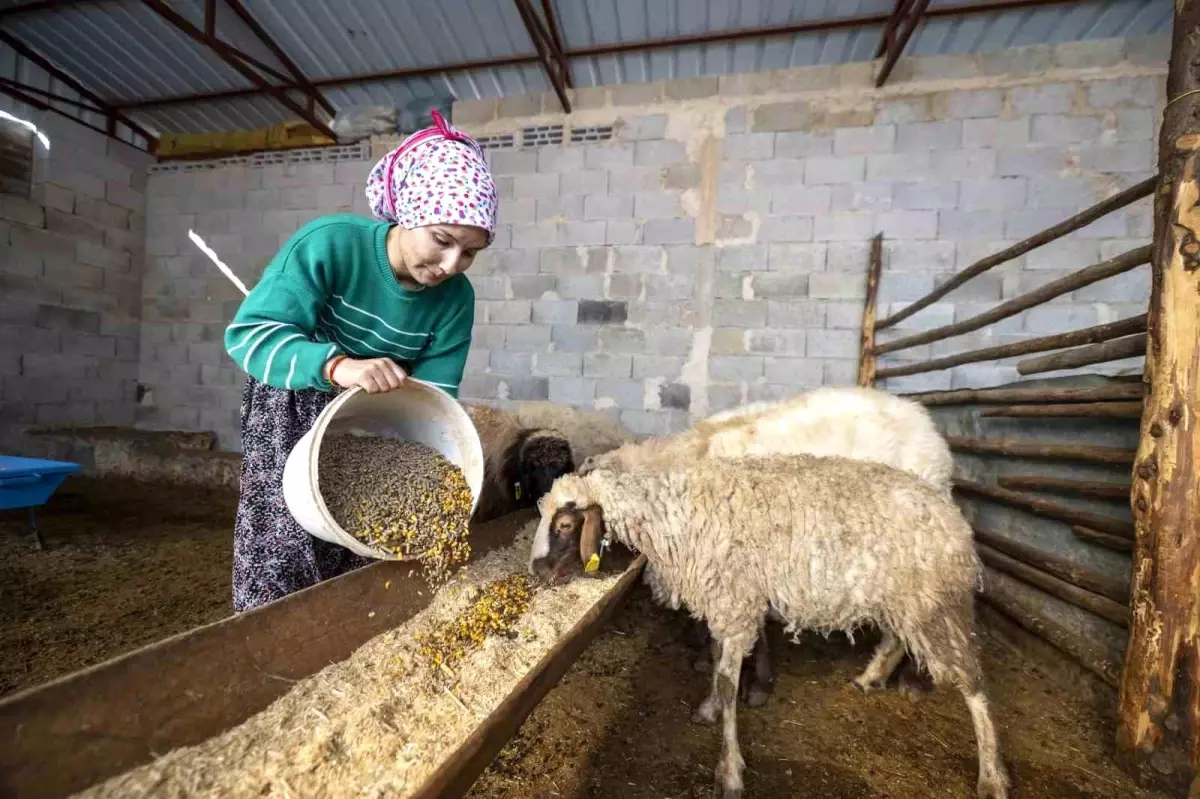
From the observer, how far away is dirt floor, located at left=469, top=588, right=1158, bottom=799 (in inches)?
77.7

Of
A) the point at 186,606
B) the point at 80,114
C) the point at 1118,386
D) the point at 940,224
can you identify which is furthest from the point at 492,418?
the point at 80,114

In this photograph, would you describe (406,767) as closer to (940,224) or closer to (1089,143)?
(940,224)

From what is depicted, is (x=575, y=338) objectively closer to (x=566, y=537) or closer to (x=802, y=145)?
(x=802, y=145)

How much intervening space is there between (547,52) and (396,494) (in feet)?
16.3

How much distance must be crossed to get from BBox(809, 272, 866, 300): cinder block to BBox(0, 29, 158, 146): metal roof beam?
8300mm

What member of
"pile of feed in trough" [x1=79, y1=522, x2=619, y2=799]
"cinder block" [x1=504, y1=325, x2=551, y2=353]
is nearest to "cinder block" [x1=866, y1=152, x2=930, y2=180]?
"cinder block" [x1=504, y1=325, x2=551, y2=353]

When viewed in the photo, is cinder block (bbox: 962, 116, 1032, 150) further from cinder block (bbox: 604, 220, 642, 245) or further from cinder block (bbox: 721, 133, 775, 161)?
cinder block (bbox: 604, 220, 642, 245)

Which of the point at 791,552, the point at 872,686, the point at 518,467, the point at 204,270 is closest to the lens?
the point at 791,552

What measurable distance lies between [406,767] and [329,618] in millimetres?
584

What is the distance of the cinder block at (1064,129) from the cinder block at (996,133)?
3.4 inches

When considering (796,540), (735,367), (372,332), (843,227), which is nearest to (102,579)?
(372,332)

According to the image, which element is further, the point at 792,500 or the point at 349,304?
the point at 792,500

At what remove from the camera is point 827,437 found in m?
3.35

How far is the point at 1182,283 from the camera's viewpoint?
1.83 metres
